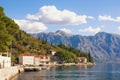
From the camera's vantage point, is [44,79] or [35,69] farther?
[35,69]

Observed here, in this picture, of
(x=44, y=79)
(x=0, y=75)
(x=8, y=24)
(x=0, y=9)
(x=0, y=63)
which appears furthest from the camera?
(x=8, y=24)

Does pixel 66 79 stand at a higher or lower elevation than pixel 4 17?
lower

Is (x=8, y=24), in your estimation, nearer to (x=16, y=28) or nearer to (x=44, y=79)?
(x=16, y=28)

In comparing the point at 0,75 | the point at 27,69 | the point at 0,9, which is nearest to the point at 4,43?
the point at 0,9

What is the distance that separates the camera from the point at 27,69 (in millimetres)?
147000

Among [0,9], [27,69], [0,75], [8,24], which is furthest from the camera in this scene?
[27,69]

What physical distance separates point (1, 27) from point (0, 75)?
3666cm

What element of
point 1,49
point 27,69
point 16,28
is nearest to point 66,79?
point 1,49

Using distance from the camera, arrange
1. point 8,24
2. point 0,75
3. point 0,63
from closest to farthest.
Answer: point 0,75 < point 0,63 < point 8,24

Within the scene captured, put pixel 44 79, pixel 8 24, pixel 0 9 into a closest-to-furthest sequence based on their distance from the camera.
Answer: pixel 44 79
pixel 0 9
pixel 8 24

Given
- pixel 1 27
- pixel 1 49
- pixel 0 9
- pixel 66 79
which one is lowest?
pixel 66 79

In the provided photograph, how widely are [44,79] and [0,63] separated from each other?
49.6ft

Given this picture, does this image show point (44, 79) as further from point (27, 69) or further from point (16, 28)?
point (27, 69)

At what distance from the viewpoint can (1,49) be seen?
96375 millimetres
